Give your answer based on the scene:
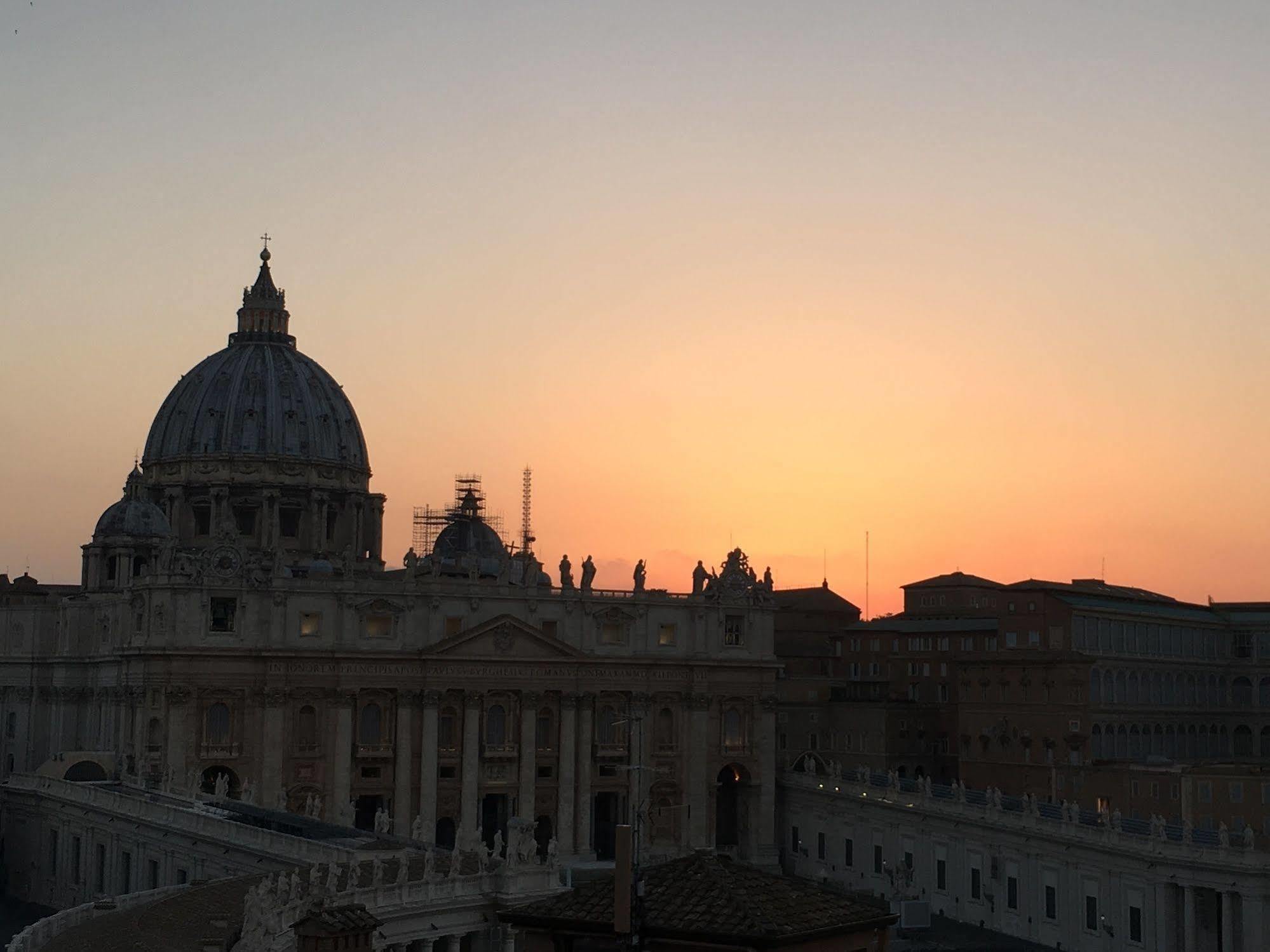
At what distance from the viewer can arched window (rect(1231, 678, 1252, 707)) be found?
122188mm

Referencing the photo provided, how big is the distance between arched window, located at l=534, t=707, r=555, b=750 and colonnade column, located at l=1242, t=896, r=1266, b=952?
4702 centimetres

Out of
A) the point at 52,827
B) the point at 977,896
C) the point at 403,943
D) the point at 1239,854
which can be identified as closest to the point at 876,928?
the point at 403,943

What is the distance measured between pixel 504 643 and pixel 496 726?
4765mm

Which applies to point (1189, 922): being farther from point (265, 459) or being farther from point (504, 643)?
point (265, 459)

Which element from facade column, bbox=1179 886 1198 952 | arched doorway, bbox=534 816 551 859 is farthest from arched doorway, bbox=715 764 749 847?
facade column, bbox=1179 886 1198 952

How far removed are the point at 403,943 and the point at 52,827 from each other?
36.2 meters

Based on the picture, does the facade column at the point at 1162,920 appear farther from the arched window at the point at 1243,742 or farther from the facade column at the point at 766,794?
the arched window at the point at 1243,742

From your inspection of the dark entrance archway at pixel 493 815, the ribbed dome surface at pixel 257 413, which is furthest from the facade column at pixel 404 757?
the ribbed dome surface at pixel 257 413

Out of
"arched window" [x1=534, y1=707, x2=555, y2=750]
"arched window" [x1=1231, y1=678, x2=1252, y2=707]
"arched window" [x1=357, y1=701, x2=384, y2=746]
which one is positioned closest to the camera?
"arched window" [x1=357, y1=701, x2=384, y2=746]

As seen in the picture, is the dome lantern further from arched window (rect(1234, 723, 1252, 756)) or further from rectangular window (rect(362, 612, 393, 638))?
arched window (rect(1234, 723, 1252, 756))

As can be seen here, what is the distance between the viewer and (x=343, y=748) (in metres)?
105

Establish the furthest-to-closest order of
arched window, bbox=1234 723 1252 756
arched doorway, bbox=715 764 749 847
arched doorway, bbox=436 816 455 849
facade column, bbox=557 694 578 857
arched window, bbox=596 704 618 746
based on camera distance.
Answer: arched window, bbox=1234 723 1252 756, arched doorway, bbox=715 764 749 847, arched window, bbox=596 704 618 746, facade column, bbox=557 694 578 857, arched doorway, bbox=436 816 455 849

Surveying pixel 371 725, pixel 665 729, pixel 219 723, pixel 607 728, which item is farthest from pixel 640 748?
pixel 219 723

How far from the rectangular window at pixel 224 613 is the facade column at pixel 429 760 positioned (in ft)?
37.3
